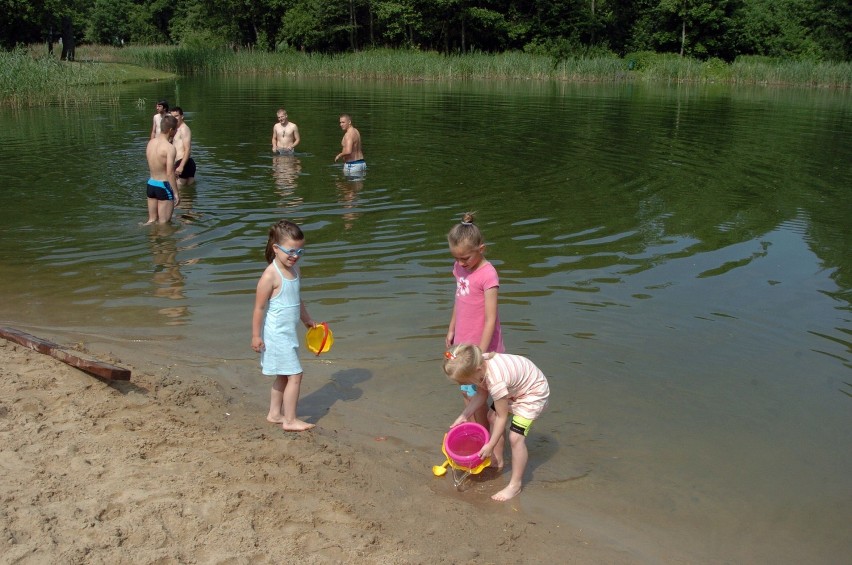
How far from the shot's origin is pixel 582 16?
6981cm

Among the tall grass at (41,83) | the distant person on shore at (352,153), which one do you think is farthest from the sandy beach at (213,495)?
the tall grass at (41,83)

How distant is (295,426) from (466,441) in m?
1.31

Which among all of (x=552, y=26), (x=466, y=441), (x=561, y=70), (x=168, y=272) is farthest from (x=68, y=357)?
(x=552, y=26)

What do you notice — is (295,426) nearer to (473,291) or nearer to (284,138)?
(473,291)

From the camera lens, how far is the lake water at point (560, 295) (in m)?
5.77

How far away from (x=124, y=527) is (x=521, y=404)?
97.5 inches

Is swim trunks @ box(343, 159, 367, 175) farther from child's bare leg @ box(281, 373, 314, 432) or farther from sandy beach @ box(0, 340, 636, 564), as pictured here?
child's bare leg @ box(281, 373, 314, 432)

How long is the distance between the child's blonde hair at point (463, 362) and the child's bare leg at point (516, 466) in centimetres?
62

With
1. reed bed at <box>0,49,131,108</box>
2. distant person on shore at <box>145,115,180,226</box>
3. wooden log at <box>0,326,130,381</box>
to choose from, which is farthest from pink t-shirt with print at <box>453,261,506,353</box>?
reed bed at <box>0,49,131,108</box>

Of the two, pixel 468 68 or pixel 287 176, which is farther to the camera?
pixel 468 68

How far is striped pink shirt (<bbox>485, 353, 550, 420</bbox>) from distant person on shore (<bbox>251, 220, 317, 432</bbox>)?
161cm

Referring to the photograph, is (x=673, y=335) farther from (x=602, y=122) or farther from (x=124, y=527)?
(x=602, y=122)

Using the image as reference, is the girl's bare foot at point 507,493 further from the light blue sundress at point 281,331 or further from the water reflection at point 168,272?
the water reflection at point 168,272

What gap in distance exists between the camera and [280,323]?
5996 millimetres
